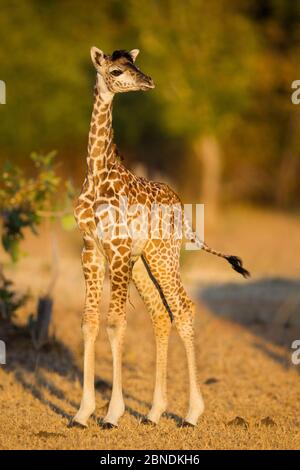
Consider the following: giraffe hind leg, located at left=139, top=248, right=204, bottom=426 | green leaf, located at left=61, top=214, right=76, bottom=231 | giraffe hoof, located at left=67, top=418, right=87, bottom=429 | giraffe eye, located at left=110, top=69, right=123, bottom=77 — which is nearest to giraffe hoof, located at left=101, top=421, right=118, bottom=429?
giraffe hoof, located at left=67, top=418, right=87, bottom=429

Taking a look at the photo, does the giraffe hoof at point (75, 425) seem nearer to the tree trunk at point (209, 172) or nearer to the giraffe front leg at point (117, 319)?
the giraffe front leg at point (117, 319)

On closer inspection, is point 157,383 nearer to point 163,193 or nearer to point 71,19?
point 163,193

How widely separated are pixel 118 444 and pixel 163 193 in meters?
A: 2.04

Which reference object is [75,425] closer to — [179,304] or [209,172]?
[179,304]

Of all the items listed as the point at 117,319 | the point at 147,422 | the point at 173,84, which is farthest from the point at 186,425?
the point at 173,84

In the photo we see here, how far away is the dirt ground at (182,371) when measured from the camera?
637 cm

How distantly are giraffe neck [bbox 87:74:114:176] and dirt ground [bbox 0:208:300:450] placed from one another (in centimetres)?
108

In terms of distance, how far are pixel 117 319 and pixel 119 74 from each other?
177cm

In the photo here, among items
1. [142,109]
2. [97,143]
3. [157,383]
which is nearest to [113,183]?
[97,143]

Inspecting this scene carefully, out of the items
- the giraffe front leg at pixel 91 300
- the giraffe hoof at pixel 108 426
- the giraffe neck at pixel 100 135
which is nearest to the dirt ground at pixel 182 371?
the giraffe hoof at pixel 108 426

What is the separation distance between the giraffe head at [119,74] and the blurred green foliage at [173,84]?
53.3 feet

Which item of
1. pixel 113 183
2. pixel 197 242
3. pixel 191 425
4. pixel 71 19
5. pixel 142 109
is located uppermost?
pixel 71 19
